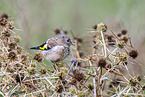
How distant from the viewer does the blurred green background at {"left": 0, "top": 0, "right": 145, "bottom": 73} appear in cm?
507

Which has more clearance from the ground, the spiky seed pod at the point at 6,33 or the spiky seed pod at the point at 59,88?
the spiky seed pod at the point at 6,33

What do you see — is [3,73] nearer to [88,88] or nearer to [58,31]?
[88,88]

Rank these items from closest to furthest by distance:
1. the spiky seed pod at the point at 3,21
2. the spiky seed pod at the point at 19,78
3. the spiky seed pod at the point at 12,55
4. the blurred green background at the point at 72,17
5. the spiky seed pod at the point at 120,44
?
the spiky seed pod at the point at 19,78 < the spiky seed pod at the point at 12,55 < the spiky seed pod at the point at 120,44 < the spiky seed pod at the point at 3,21 < the blurred green background at the point at 72,17

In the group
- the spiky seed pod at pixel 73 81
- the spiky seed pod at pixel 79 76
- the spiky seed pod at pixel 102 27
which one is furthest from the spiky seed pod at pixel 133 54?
the spiky seed pod at pixel 73 81

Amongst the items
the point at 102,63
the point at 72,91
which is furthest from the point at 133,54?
the point at 72,91

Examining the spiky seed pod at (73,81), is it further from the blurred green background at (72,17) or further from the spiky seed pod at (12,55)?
the blurred green background at (72,17)

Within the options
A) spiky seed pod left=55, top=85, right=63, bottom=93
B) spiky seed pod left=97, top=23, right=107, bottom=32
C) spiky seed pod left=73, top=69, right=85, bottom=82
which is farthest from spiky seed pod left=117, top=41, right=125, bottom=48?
spiky seed pod left=55, top=85, right=63, bottom=93

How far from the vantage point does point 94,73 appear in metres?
2.84

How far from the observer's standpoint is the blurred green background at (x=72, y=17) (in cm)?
507

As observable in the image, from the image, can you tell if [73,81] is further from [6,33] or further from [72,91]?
[6,33]

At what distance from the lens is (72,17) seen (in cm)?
851

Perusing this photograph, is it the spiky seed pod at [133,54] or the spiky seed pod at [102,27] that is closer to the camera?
the spiky seed pod at [133,54]

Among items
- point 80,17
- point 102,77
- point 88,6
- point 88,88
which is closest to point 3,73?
point 88,88

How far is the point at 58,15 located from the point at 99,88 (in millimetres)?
6919
